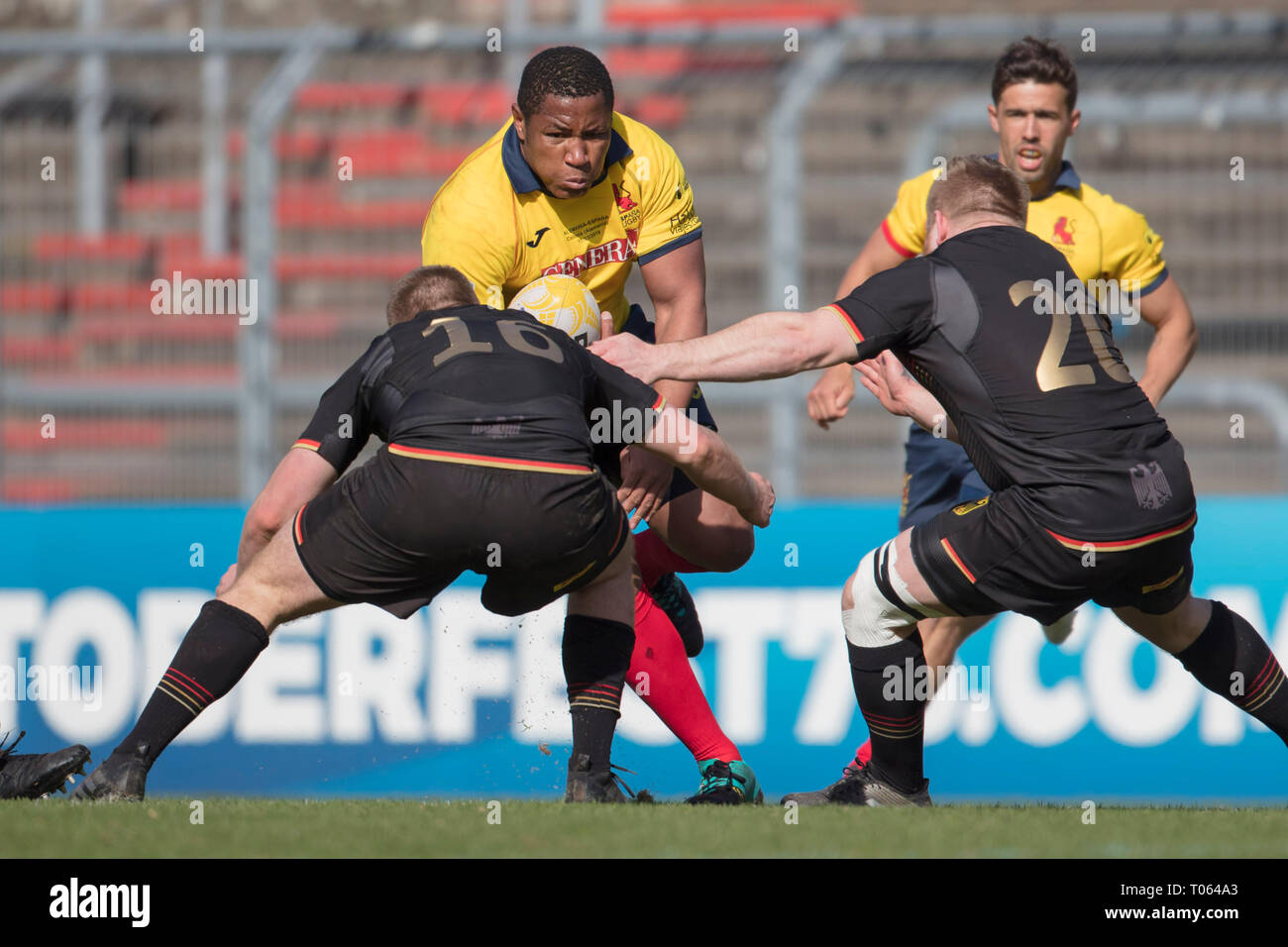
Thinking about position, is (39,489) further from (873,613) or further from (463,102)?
(873,613)

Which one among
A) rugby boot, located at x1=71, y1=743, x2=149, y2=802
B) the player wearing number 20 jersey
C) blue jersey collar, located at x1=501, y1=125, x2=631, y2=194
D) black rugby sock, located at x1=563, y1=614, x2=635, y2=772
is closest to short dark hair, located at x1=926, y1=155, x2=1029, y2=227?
the player wearing number 20 jersey

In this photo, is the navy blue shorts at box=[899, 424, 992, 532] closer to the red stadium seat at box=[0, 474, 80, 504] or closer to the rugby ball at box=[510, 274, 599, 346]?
the rugby ball at box=[510, 274, 599, 346]

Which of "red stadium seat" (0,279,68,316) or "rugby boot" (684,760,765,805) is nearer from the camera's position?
"rugby boot" (684,760,765,805)

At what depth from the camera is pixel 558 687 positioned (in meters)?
7.10

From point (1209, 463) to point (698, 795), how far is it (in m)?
4.08

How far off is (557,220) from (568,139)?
355 mm

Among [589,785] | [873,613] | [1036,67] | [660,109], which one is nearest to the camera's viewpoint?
[589,785]

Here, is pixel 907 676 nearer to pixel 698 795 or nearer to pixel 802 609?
pixel 698 795

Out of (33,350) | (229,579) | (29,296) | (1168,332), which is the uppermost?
(29,296)

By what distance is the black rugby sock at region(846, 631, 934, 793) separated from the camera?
4.97 metres

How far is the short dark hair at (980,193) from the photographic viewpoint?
5.04 m

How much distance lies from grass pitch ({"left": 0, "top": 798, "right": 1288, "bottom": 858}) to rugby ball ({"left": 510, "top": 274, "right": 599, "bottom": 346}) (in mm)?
1583

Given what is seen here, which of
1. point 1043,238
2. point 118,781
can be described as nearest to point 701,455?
point 118,781
